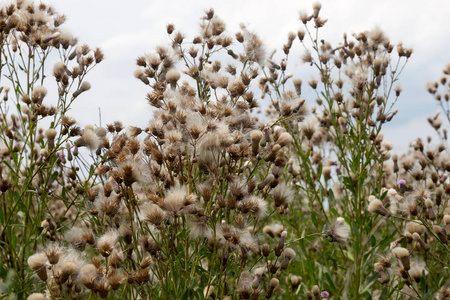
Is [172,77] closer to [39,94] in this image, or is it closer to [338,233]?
[39,94]

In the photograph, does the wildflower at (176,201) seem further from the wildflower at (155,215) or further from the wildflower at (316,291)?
the wildflower at (316,291)

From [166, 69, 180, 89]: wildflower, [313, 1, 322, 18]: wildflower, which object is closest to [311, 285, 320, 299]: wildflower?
[166, 69, 180, 89]: wildflower

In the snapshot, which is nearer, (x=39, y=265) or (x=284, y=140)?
(x=39, y=265)

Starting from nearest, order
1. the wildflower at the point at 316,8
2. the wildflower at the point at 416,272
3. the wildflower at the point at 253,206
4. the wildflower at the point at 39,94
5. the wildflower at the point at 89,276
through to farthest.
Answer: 1. the wildflower at the point at 89,276
2. the wildflower at the point at 253,206
3. the wildflower at the point at 416,272
4. the wildflower at the point at 39,94
5. the wildflower at the point at 316,8

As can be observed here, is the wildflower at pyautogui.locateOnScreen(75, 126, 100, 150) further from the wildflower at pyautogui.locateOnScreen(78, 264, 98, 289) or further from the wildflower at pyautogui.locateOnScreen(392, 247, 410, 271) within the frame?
the wildflower at pyautogui.locateOnScreen(392, 247, 410, 271)

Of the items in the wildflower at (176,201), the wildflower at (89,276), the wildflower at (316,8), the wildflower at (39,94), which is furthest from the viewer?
the wildflower at (316,8)

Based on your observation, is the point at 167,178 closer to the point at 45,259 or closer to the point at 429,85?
the point at 45,259

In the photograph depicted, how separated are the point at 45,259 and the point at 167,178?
0.58m

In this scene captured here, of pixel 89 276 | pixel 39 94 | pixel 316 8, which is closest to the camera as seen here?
pixel 89 276

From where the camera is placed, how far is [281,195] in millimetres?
2125

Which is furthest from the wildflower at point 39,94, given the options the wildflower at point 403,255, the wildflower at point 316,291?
the wildflower at point 403,255

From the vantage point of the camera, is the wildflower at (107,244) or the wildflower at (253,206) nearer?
the wildflower at (107,244)

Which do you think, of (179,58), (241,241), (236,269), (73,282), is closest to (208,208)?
(241,241)

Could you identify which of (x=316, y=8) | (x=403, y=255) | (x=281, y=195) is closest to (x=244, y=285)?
(x=281, y=195)
